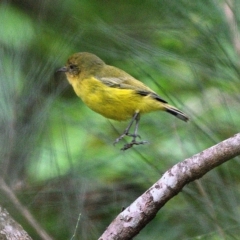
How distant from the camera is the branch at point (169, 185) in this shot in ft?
4.09

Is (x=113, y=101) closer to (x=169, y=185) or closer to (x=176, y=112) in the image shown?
(x=176, y=112)

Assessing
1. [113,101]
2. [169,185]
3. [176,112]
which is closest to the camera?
[169,185]

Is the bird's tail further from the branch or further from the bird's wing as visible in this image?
the branch

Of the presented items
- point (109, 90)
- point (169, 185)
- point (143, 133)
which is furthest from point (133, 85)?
point (169, 185)

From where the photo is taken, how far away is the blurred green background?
1.66m

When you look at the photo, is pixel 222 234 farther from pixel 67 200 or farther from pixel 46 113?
pixel 46 113

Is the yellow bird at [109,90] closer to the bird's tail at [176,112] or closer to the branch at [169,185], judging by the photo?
the bird's tail at [176,112]

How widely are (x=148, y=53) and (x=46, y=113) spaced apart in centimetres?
36

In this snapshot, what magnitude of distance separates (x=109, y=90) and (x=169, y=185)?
3.46 feet

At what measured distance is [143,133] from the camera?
1945 mm

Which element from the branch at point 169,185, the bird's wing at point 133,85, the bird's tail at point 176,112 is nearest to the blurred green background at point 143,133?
the bird's tail at point 176,112

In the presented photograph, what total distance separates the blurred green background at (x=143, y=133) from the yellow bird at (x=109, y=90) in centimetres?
9

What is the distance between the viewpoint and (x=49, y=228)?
1804 mm

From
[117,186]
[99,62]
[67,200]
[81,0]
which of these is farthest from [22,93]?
[81,0]
